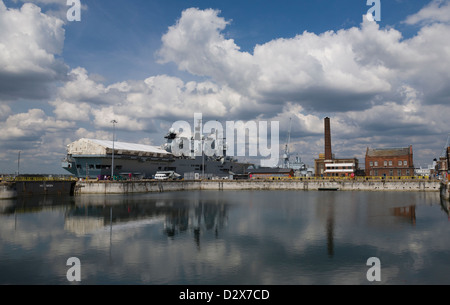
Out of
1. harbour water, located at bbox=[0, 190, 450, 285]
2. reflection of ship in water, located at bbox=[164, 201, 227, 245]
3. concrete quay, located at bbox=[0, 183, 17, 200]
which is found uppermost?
concrete quay, located at bbox=[0, 183, 17, 200]

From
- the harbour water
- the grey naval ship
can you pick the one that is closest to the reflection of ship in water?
the harbour water

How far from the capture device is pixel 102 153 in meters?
94.2

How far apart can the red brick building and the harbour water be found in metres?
98.4

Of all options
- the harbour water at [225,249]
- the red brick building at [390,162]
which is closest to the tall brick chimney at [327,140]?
the red brick building at [390,162]

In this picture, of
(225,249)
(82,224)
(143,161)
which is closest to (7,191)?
(82,224)

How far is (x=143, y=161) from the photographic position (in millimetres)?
110750

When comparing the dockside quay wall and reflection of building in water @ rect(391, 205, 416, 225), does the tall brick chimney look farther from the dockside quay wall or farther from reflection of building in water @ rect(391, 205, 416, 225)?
reflection of building in water @ rect(391, 205, 416, 225)

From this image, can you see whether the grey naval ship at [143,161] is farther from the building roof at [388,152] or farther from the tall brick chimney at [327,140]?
the building roof at [388,152]

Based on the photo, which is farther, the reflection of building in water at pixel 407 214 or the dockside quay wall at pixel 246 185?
the dockside quay wall at pixel 246 185

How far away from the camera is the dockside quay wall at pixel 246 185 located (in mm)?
84125

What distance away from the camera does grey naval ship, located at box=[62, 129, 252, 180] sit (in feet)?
316

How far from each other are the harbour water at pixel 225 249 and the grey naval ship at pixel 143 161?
2035 inches

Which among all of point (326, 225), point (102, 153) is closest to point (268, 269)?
point (326, 225)
